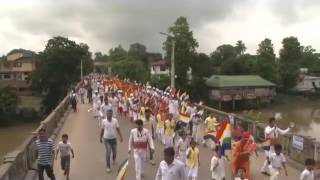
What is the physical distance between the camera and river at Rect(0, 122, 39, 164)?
60219mm

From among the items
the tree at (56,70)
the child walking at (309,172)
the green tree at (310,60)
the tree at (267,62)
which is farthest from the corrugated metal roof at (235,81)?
the child walking at (309,172)

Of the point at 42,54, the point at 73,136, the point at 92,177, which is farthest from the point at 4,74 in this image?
the point at 92,177

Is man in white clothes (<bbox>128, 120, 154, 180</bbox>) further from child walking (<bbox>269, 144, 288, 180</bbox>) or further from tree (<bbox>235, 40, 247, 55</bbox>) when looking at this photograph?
tree (<bbox>235, 40, 247, 55</bbox>)

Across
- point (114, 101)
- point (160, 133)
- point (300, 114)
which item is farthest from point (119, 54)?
point (160, 133)

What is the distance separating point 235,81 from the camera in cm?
8344

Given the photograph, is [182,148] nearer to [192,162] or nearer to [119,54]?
[192,162]

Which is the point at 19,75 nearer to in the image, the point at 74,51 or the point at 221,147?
the point at 74,51

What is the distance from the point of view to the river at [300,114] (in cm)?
6700

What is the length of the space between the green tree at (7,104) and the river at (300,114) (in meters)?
33.5

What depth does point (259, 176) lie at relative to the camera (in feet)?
49.3

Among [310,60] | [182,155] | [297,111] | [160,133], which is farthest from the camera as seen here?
[310,60]

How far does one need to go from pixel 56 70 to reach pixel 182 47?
83.3ft

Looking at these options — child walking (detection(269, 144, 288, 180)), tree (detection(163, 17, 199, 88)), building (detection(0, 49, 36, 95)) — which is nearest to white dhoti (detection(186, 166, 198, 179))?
child walking (detection(269, 144, 288, 180))

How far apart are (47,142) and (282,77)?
285 ft
